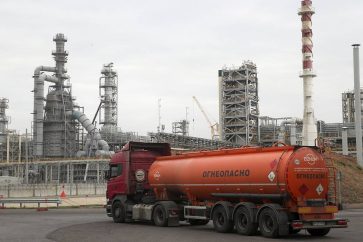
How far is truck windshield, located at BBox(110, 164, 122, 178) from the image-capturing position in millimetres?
26656

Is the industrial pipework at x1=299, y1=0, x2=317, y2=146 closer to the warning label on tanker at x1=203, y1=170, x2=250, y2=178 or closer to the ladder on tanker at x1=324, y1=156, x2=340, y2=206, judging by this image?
the warning label on tanker at x1=203, y1=170, x2=250, y2=178

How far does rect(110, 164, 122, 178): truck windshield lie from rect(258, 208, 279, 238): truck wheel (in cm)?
1002

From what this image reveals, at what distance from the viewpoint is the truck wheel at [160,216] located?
23.2m

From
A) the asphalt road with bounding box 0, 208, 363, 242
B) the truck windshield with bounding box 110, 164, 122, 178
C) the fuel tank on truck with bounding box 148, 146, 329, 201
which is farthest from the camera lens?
the truck windshield with bounding box 110, 164, 122, 178

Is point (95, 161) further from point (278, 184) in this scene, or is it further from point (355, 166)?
point (278, 184)

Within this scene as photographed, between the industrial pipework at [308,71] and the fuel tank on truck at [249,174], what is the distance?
58.4m

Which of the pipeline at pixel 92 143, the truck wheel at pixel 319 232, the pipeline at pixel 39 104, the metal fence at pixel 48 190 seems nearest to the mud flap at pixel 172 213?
the truck wheel at pixel 319 232

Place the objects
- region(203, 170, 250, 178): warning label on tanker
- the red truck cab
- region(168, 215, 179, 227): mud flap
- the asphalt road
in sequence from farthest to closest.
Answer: the red truck cab → region(168, 215, 179, 227): mud flap → region(203, 170, 250, 178): warning label on tanker → the asphalt road

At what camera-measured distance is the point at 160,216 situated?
78.0ft

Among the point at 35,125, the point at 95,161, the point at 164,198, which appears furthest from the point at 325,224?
the point at 35,125

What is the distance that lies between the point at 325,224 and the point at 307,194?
1161 millimetres

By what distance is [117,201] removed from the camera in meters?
26.6

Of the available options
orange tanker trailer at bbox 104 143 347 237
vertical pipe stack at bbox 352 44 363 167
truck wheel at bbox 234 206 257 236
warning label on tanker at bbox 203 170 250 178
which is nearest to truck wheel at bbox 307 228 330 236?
orange tanker trailer at bbox 104 143 347 237

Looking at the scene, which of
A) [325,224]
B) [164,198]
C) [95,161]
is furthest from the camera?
[95,161]
